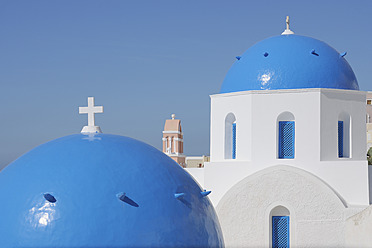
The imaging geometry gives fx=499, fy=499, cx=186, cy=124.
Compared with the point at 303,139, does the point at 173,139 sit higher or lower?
lower

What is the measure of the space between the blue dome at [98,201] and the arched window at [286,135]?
713 cm

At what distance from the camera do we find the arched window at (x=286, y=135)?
12.6 meters

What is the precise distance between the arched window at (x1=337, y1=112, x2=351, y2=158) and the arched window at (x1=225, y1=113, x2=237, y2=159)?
274 cm

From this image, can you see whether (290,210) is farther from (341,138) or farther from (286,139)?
(341,138)

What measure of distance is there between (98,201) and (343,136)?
9554mm

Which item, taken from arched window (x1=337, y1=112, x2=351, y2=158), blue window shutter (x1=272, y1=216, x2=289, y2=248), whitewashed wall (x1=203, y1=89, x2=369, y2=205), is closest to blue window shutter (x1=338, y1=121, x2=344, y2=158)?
arched window (x1=337, y1=112, x2=351, y2=158)

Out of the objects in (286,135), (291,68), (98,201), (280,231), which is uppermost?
(291,68)

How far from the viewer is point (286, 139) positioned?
1265 centimetres

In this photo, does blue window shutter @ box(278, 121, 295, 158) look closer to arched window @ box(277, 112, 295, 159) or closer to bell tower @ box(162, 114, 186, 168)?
arched window @ box(277, 112, 295, 159)

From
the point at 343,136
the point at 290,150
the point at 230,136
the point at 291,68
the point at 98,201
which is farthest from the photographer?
the point at 230,136

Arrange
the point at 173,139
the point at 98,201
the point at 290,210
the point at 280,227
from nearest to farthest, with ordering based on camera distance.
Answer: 1. the point at 98,201
2. the point at 290,210
3. the point at 280,227
4. the point at 173,139

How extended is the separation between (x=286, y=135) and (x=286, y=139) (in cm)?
10

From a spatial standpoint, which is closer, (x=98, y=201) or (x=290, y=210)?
(x=98, y=201)

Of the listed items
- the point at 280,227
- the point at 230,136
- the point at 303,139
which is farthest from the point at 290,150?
the point at 280,227
